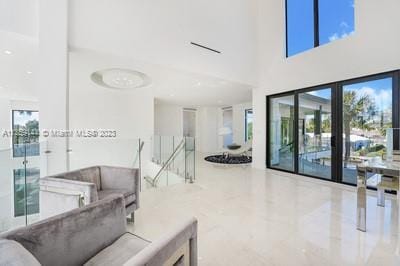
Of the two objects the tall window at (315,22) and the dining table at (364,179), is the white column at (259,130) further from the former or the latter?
the dining table at (364,179)

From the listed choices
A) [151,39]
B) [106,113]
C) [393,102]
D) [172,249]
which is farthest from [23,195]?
[393,102]

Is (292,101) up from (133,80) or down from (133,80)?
down

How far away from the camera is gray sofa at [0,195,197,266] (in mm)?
875

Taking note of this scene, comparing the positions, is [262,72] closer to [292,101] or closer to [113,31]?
[292,101]

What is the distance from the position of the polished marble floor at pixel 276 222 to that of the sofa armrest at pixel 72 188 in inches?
29.3

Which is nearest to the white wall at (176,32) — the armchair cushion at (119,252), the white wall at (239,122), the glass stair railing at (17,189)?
the glass stair railing at (17,189)

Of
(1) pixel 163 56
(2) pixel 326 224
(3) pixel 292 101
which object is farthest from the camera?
(3) pixel 292 101

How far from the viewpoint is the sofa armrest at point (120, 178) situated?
8.56ft

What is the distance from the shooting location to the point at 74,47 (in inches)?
128

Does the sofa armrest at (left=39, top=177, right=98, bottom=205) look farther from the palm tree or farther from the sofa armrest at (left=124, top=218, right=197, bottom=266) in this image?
the palm tree

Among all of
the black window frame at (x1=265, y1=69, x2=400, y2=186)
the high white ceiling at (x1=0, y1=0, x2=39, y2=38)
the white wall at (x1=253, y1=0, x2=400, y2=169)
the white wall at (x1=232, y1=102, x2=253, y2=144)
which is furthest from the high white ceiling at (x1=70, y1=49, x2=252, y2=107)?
the white wall at (x1=232, y1=102, x2=253, y2=144)

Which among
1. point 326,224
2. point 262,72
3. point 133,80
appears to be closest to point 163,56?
point 133,80

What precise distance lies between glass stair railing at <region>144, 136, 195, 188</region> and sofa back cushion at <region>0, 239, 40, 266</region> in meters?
3.85

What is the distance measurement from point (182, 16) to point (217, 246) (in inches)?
182
